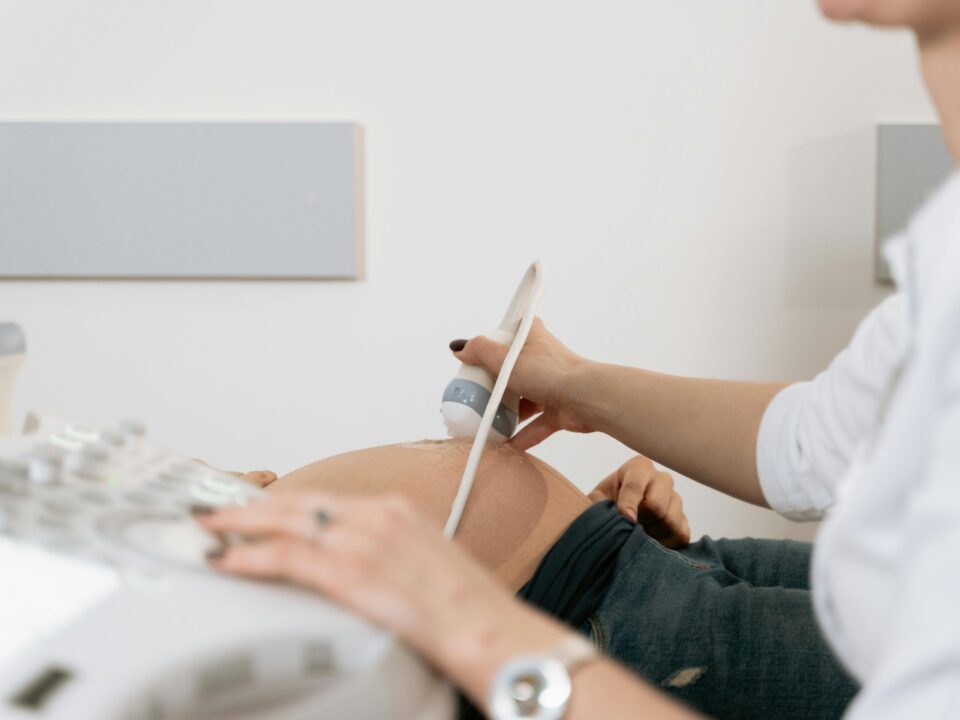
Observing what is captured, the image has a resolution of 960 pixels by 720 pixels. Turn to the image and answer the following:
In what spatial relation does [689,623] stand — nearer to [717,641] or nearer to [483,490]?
[717,641]

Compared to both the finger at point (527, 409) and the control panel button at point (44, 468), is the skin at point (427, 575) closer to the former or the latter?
the control panel button at point (44, 468)

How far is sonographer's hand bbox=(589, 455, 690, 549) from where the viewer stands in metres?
1.09

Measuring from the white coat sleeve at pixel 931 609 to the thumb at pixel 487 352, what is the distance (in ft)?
2.24

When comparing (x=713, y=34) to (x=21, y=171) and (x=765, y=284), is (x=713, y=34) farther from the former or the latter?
(x=21, y=171)

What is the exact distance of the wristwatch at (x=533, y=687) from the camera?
397 millimetres

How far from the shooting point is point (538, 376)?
3.54 ft

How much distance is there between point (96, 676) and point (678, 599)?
2.15ft

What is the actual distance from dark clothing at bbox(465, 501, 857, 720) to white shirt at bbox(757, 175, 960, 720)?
0.40 meters

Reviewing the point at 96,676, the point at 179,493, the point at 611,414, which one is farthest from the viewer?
the point at 611,414

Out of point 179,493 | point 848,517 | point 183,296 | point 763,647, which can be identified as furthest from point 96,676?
point 183,296

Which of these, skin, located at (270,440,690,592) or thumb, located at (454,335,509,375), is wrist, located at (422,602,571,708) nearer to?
skin, located at (270,440,690,592)

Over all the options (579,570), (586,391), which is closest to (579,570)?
(579,570)

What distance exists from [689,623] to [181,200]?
1.10 m

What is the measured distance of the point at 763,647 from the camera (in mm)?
824
